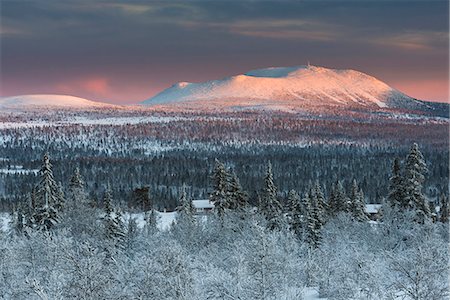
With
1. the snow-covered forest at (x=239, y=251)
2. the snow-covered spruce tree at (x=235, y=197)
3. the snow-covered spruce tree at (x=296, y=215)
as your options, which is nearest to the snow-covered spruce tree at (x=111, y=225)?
the snow-covered forest at (x=239, y=251)

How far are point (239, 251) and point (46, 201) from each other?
2795 cm

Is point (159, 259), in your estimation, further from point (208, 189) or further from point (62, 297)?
point (208, 189)

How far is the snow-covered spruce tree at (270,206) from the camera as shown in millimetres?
69000

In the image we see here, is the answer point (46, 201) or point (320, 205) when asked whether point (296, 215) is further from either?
point (46, 201)

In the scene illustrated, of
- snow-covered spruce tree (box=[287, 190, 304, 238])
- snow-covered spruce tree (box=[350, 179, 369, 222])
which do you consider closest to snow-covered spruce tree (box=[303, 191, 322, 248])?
snow-covered spruce tree (box=[287, 190, 304, 238])

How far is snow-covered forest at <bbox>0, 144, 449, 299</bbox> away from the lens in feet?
94.4

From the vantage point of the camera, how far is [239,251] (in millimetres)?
40188

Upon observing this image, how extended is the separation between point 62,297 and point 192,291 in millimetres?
6553

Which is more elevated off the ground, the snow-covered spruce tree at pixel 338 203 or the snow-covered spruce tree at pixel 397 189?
the snow-covered spruce tree at pixel 397 189

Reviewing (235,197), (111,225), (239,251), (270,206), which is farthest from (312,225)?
(239,251)

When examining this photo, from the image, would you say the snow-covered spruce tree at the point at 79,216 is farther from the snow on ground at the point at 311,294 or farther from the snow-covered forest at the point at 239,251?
the snow on ground at the point at 311,294

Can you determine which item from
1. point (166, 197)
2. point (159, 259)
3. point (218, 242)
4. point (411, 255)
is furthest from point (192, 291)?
point (166, 197)

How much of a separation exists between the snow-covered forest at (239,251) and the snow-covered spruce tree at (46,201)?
0.14m

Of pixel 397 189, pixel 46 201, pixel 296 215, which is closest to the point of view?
pixel 397 189
